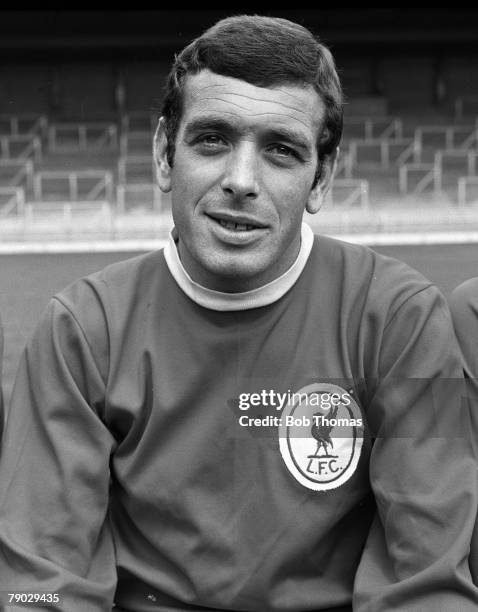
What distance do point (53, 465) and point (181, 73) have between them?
Result: 0.68 meters

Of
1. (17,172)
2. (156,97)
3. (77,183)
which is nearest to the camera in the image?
(156,97)

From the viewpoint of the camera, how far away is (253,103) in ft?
5.24

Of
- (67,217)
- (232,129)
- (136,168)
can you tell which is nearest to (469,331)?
(232,129)

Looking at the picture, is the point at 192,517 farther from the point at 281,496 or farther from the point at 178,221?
the point at 178,221

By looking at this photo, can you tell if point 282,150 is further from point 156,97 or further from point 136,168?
point 136,168

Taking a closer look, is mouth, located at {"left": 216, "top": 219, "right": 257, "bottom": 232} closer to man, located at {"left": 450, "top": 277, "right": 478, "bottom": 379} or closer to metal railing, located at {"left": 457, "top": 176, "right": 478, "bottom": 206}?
man, located at {"left": 450, "top": 277, "right": 478, "bottom": 379}

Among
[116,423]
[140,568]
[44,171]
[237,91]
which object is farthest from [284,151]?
[44,171]

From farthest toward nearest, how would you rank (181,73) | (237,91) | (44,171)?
(44,171), (181,73), (237,91)

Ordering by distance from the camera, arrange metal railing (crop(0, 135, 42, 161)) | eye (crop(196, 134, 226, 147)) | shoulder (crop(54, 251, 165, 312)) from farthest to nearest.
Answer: metal railing (crop(0, 135, 42, 161))
shoulder (crop(54, 251, 165, 312))
eye (crop(196, 134, 226, 147))

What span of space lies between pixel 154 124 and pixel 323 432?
48.8 feet

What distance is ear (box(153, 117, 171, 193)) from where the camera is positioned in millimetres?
1784

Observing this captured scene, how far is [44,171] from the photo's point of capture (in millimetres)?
15055

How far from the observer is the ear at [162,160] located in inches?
70.2

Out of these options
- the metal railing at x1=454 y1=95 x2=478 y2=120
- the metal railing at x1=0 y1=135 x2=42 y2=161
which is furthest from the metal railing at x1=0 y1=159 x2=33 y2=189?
the metal railing at x1=454 y1=95 x2=478 y2=120
